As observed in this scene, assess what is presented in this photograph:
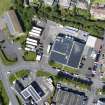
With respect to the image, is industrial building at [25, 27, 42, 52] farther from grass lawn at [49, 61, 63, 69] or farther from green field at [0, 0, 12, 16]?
green field at [0, 0, 12, 16]

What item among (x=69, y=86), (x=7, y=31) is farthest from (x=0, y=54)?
(x=69, y=86)

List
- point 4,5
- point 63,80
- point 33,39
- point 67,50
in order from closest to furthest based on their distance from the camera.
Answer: point 67,50, point 63,80, point 33,39, point 4,5

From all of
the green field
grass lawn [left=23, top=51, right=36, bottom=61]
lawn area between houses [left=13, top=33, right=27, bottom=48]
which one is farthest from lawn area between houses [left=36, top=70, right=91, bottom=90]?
the green field

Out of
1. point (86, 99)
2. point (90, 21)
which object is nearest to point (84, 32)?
point (90, 21)

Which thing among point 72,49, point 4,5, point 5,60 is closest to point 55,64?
point 72,49

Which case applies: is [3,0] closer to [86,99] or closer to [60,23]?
[60,23]

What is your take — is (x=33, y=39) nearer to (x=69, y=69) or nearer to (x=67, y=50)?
(x=67, y=50)

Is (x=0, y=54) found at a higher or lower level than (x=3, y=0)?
lower

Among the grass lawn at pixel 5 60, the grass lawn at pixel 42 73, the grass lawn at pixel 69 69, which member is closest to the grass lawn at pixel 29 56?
the grass lawn at pixel 5 60
